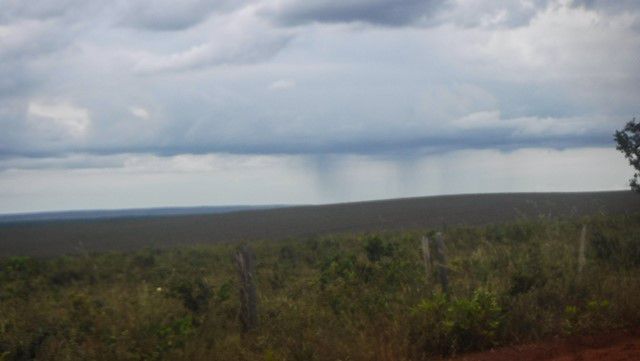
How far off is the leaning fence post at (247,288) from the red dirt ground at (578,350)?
3.28 m

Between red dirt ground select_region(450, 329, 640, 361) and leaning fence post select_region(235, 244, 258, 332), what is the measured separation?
10.7 feet

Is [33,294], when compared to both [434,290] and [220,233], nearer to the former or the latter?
[434,290]

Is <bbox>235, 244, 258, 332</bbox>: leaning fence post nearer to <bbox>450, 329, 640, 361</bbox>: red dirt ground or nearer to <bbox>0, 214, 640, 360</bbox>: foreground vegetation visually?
<bbox>0, 214, 640, 360</bbox>: foreground vegetation

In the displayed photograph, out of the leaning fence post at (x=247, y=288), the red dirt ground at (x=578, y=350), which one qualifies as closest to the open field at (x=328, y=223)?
the leaning fence post at (x=247, y=288)

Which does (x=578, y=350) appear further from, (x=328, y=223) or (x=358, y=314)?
(x=328, y=223)

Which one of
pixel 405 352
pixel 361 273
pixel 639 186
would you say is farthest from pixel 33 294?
pixel 639 186

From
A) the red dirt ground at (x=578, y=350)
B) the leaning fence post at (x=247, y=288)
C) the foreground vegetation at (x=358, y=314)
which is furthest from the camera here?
the leaning fence post at (x=247, y=288)

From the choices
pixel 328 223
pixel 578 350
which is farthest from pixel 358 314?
pixel 328 223

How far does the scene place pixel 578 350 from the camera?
909 centimetres

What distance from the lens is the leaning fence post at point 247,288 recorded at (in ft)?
35.5

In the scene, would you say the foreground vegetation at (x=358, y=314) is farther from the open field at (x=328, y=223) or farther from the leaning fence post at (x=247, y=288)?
the open field at (x=328, y=223)

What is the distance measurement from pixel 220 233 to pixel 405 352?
198 feet

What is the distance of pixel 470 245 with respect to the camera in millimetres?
26969

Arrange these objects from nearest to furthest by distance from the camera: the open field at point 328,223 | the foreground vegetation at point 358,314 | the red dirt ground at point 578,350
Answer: the red dirt ground at point 578,350
the foreground vegetation at point 358,314
the open field at point 328,223
